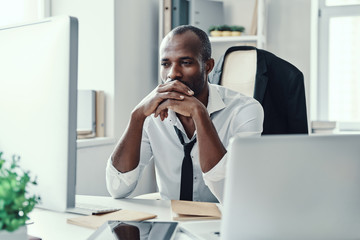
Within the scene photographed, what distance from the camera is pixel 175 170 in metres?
1.66

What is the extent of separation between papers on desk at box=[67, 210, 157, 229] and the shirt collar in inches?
24.5

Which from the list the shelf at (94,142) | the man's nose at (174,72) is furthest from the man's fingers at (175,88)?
the shelf at (94,142)

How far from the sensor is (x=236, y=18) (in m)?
3.30

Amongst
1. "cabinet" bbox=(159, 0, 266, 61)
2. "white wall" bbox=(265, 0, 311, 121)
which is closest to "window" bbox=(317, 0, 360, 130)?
"white wall" bbox=(265, 0, 311, 121)

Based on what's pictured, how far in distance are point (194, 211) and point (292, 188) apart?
0.46m

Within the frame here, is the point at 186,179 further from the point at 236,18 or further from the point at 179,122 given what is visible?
the point at 236,18

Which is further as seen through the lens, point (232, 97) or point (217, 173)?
point (232, 97)

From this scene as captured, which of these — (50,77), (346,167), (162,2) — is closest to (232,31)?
(162,2)

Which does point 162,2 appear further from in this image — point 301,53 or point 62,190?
point 62,190

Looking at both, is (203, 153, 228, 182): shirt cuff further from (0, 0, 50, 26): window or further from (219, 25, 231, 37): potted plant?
(219, 25, 231, 37): potted plant

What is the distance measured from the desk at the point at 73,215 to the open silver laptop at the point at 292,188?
0.91 ft

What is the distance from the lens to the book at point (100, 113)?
258cm

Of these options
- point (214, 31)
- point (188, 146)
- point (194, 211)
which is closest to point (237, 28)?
point (214, 31)

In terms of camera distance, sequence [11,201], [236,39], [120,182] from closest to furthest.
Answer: [11,201], [120,182], [236,39]
